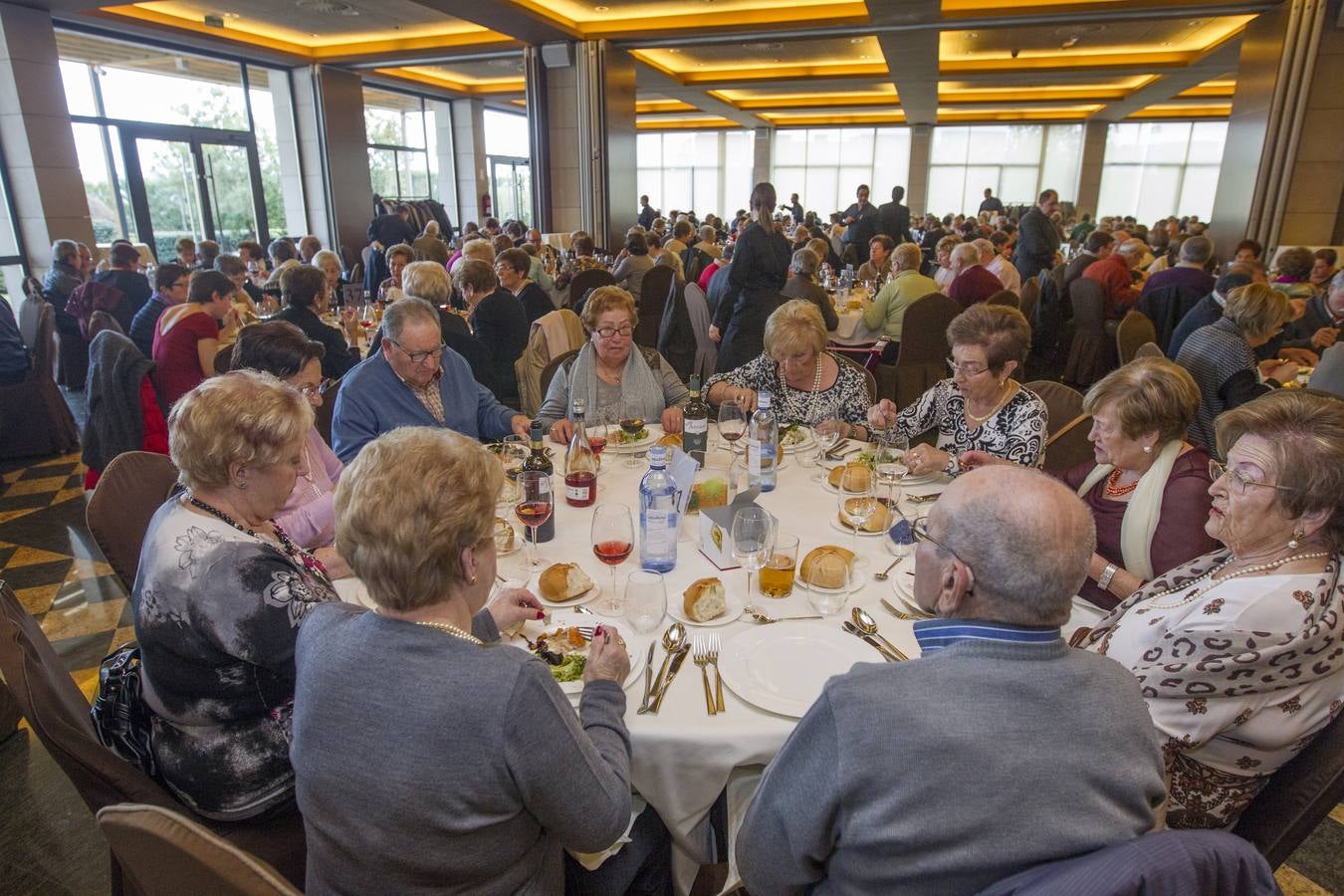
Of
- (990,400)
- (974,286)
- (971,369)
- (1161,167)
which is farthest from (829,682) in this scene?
(1161,167)

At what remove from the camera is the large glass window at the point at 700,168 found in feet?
76.1

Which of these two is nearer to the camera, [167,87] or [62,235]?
[62,235]

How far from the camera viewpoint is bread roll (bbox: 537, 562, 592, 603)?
1.77 m

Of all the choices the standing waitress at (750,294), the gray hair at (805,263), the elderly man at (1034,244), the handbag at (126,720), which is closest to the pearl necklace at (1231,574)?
the handbag at (126,720)

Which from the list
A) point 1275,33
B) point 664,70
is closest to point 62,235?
point 664,70

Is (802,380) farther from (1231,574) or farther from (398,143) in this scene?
(398,143)

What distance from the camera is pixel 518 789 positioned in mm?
1110

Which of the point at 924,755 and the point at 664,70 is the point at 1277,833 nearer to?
the point at 924,755

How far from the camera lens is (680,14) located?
9.82 m

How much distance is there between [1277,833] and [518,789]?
4.35ft

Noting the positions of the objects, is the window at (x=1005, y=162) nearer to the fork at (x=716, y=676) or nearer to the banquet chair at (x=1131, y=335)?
the banquet chair at (x=1131, y=335)

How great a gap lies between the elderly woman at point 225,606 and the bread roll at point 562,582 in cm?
46

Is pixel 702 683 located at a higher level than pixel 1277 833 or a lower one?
higher

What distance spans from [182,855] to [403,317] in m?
2.20
